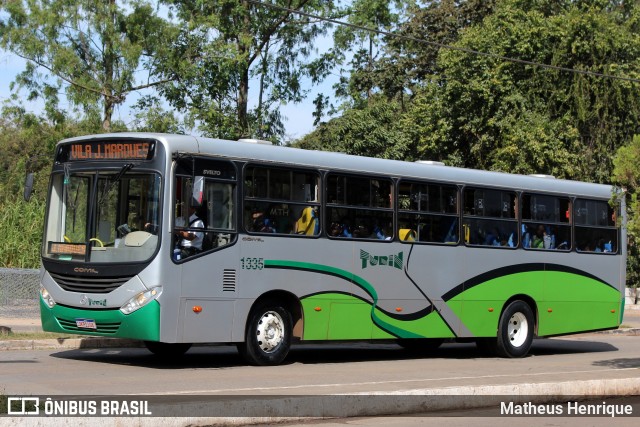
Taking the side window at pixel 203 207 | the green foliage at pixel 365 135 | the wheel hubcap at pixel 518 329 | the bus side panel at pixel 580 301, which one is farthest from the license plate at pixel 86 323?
the green foliage at pixel 365 135

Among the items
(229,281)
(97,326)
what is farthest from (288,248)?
(97,326)

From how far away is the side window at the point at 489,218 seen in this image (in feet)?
62.4

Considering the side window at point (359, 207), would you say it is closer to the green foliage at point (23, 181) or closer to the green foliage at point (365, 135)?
the green foliage at point (23, 181)

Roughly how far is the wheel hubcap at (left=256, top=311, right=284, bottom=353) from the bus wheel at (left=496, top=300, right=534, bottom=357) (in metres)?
5.32

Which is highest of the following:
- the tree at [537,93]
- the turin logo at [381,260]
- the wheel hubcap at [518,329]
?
the tree at [537,93]

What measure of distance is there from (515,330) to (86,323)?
8.74 metres

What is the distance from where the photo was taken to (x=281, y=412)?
33.2 feet

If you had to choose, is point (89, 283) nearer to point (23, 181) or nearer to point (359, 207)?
point (359, 207)

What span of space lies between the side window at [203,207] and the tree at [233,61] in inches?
820

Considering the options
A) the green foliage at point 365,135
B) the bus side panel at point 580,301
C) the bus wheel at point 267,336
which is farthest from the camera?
the green foliage at point 365,135

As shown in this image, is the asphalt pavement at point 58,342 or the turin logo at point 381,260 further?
the asphalt pavement at point 58,342

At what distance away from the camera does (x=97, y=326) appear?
48.0 feet

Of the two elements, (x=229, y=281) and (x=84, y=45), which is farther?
(x=84, y=45)

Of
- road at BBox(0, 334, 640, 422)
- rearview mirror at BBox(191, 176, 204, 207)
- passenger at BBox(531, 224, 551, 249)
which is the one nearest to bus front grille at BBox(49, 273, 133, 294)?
road at BBox(0, 334, 640, 422)
